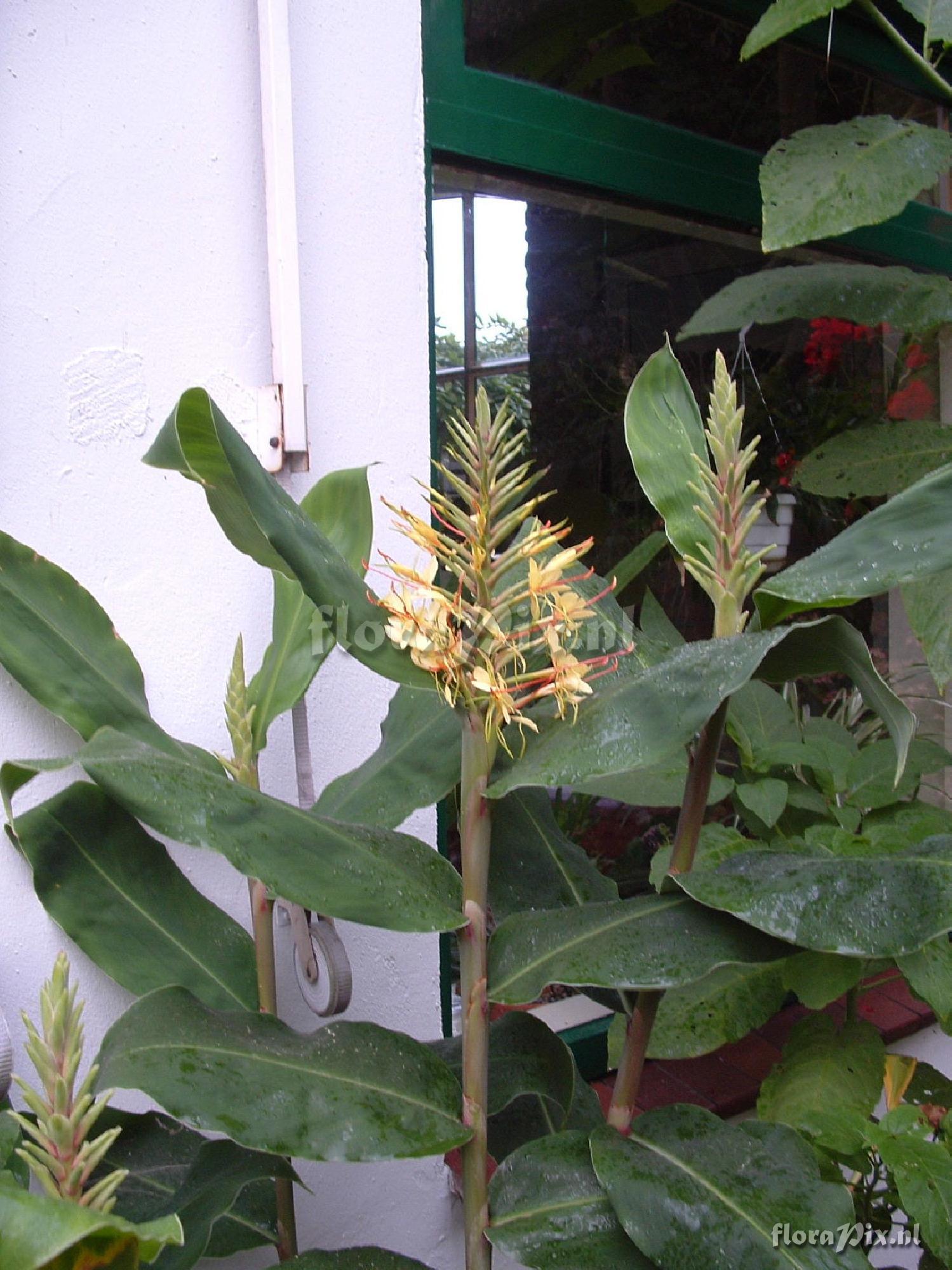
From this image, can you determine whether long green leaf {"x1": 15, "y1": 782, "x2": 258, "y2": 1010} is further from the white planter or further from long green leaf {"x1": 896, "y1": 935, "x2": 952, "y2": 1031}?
the white planter

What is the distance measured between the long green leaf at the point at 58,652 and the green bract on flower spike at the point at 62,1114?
0.39 meters

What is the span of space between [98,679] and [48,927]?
33cm

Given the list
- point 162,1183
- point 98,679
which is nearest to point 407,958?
point 162,1183

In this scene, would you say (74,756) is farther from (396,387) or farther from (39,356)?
(396,387)

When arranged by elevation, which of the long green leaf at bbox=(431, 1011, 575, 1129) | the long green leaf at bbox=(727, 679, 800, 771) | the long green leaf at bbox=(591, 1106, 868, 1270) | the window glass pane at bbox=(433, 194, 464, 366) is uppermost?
the window glass pane at bbox=(433, 194, 464, 366)

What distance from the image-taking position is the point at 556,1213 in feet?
2.64

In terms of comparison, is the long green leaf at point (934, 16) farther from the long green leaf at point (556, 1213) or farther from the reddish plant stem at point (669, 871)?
the long green leaf at point (556, 1213)

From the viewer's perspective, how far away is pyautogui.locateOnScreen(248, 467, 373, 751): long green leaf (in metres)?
1.11

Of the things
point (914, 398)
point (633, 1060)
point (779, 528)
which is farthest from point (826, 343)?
point (633, 1060)

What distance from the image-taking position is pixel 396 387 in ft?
4.57

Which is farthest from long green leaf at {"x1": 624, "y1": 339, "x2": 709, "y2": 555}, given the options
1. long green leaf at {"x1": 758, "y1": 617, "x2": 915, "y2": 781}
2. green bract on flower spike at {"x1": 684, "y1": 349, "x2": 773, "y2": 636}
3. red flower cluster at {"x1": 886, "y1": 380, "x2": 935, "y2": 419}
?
red flower cluster at {"x1": 886, "y1": 380, "x2": 935, "y2": 419}

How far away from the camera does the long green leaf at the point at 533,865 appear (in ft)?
3.40

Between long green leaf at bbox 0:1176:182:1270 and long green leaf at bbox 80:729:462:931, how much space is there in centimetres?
24

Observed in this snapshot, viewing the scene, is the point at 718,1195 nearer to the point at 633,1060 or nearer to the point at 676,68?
the point at 633,1060
